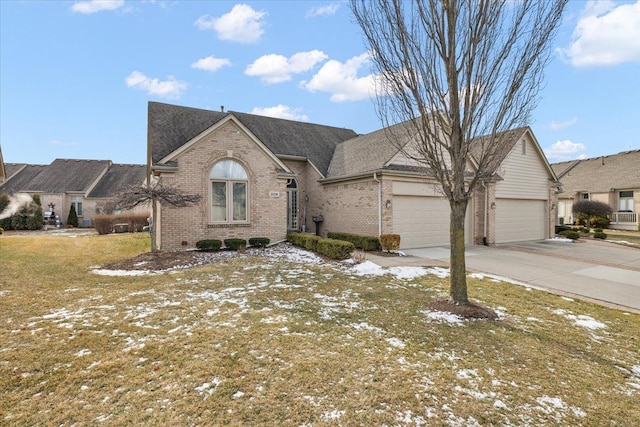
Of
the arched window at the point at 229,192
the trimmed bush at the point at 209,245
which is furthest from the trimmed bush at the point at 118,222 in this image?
the trimmed bush at the point at 209,245

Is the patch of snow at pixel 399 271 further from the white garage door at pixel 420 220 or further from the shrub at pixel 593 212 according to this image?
the shrub at pixel 593 212

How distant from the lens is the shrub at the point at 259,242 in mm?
13594

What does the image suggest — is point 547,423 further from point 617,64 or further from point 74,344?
point 617,64

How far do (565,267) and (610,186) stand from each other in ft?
84.9

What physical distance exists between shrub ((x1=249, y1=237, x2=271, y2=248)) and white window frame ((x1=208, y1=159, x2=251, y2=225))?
0.85 metres

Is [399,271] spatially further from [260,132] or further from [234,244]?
[260,132]

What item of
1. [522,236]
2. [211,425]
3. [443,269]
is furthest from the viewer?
[522,236]

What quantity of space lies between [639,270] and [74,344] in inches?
591

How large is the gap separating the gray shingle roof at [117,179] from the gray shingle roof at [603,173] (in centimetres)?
4335

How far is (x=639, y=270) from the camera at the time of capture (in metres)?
10.2

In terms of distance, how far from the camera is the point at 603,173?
30.4 m

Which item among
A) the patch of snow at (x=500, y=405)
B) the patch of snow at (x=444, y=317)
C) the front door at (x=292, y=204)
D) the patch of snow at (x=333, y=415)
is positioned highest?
the front door at (x=292, y=204)

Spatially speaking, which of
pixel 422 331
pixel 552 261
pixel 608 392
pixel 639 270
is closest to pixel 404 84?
pixel 422 331

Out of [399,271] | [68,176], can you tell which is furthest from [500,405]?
[68,176]
